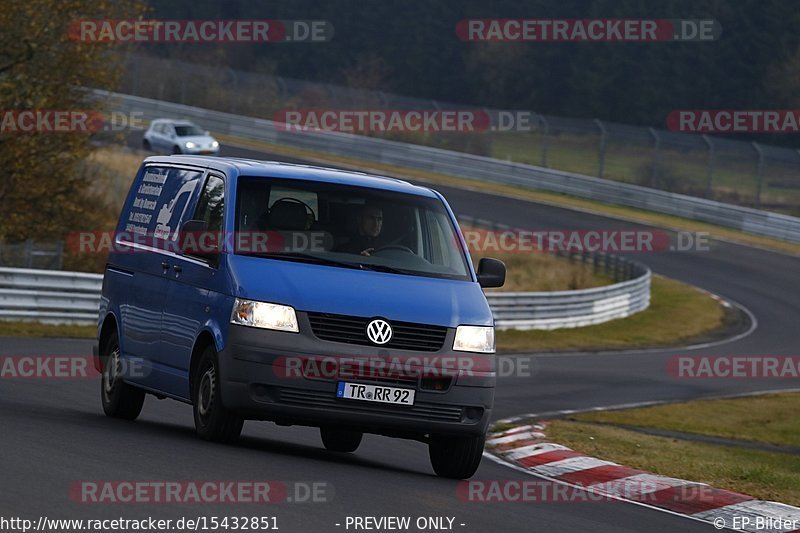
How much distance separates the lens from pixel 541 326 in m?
30.0

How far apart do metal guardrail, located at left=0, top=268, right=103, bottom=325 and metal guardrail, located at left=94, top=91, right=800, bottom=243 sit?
29.8 metres

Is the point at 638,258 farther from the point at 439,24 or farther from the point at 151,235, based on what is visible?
the point at 439,24

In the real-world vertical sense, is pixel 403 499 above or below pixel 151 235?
below

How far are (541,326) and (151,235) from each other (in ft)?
62.9

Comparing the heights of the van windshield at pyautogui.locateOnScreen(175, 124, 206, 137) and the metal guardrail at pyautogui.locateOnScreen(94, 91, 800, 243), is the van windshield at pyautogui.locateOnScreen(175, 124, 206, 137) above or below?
above

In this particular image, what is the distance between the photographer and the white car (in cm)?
4891

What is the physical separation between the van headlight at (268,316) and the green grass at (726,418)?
28.2 ft

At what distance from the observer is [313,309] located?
9.58m

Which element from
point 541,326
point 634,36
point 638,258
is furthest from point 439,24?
point 541,326

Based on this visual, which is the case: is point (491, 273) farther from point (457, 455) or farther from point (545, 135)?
point (545, 135)

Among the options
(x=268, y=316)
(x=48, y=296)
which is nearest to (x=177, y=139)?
(x=48, y=296)
